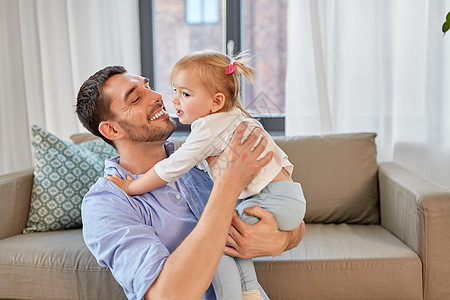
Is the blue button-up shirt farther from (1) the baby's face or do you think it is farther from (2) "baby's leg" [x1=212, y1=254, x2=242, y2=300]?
(1) the baby's face

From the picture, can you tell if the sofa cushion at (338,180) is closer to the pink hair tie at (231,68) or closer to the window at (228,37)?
the window at (228,37)

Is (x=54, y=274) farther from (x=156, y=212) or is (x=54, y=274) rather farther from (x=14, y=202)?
(x=156, y=212)

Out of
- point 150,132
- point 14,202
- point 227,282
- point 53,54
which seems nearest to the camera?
point 227,282

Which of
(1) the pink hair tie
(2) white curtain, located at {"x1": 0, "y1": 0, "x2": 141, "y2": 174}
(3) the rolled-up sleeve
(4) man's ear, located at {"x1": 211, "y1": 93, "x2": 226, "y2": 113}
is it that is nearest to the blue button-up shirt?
(3) the rolled-up sleeve

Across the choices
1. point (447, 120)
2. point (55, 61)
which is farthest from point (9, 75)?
point (447, 120)

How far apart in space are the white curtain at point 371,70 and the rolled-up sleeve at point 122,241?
1.80 meters

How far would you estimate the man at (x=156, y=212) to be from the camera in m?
1.14

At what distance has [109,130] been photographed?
5.22 feet

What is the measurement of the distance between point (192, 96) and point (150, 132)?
6.8 inches

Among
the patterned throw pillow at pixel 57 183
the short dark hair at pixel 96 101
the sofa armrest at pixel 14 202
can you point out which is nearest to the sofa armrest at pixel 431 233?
the short dark hair at pixel 96 101

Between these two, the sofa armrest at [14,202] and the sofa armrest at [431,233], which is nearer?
the sofa armrest at [431,233]

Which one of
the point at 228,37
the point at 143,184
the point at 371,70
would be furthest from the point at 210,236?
the point at 228,37

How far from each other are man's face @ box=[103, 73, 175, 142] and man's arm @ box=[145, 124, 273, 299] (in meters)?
0.27

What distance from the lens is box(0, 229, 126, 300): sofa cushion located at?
6.48 feet
